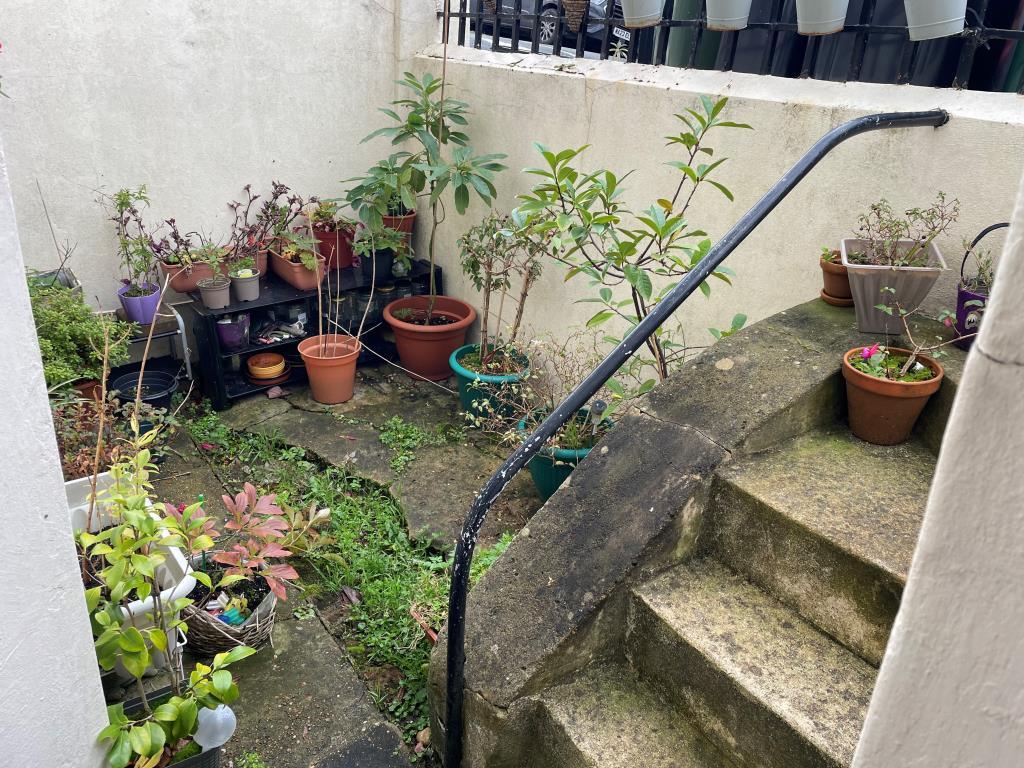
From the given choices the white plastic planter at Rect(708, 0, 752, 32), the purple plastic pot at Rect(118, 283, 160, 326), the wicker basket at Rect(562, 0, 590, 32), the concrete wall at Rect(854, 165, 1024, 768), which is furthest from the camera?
the purple plastic pot at Rect(118, 283, 160, 326)

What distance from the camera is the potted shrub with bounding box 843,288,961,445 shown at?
2105 mm

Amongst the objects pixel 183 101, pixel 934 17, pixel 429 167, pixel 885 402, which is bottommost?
pixel 885 402

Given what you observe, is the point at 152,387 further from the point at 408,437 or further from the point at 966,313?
the point at 966,313

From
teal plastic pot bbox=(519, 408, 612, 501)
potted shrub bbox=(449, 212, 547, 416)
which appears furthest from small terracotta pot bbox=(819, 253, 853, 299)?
potted shrub bbox=(449, 212, 547, 416)

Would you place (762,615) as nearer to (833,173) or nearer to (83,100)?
(833,173)

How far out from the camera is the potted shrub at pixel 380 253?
14.6 ft

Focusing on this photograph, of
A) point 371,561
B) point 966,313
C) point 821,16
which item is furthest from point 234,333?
point 966,313

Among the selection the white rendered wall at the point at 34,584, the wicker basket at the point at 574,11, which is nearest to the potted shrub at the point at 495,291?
the wicker basket at the point at 574,11

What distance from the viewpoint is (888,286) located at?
229 centimetres

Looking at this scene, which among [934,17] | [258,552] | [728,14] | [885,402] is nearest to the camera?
[885,402]

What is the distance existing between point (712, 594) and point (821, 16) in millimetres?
1983

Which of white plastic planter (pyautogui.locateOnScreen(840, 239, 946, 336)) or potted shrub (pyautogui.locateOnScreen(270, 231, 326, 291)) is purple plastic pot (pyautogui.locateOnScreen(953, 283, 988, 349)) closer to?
white plastic planter (pyautogui.locateOnScreen(840, 239, 946, 336))

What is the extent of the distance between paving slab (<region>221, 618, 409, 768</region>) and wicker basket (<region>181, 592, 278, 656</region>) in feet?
0.38

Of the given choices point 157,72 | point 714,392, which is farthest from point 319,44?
point 714,392
